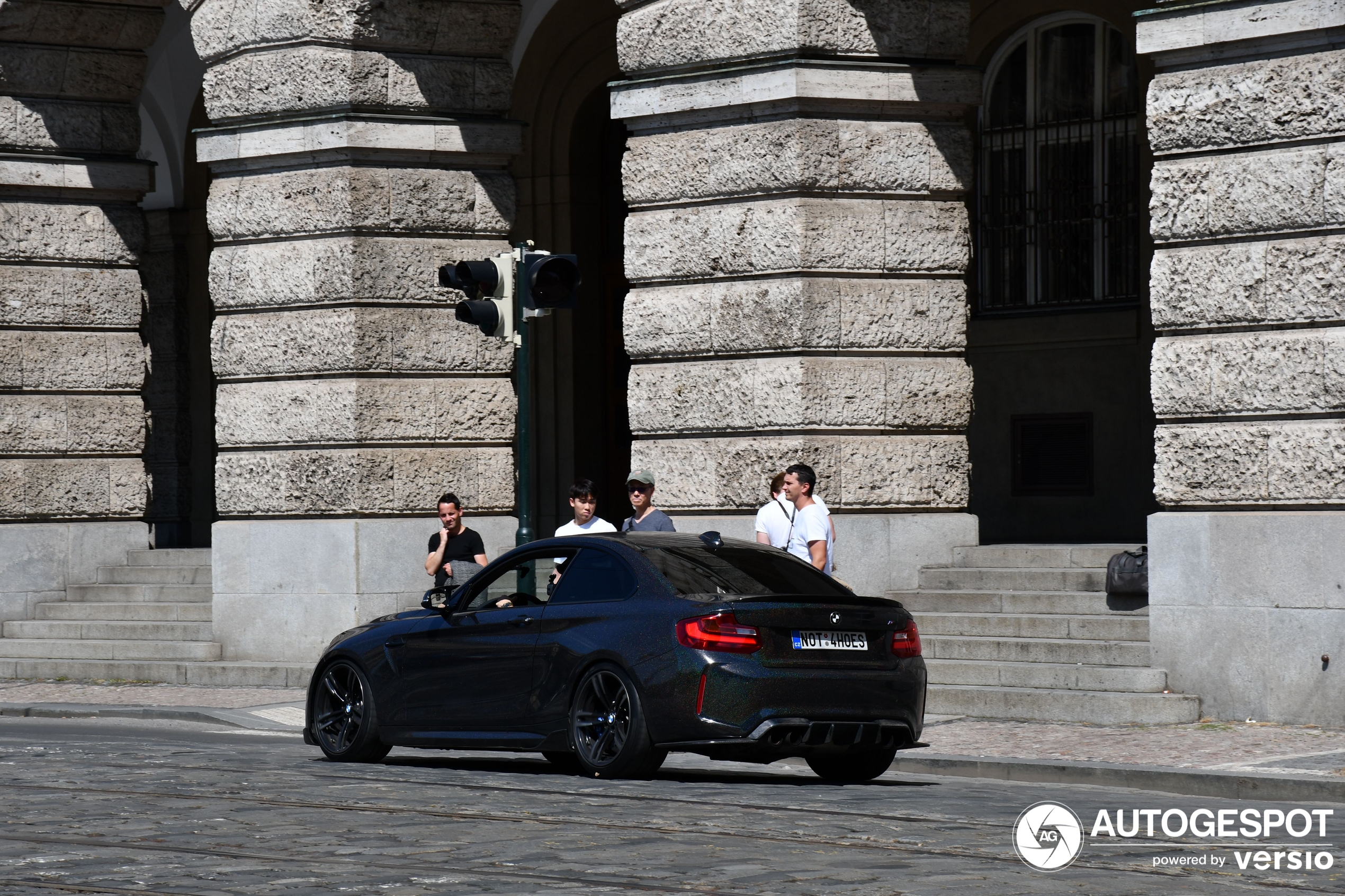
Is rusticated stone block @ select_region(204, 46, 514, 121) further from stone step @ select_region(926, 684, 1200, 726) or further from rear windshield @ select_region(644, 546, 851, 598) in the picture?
rear windshield @ select_region(644, 546, 851, 598)

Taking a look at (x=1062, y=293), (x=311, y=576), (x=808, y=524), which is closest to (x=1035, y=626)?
(x=808, y=524)

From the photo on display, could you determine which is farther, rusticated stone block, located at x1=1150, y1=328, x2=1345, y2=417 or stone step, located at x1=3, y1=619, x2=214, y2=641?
stone step, located at x1=3, y1=619, x2=214, y2=641

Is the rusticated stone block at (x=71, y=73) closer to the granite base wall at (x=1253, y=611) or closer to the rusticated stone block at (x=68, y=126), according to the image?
the rusticated stone block at (x=68, y=126)

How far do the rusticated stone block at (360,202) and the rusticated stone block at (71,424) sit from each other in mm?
3154

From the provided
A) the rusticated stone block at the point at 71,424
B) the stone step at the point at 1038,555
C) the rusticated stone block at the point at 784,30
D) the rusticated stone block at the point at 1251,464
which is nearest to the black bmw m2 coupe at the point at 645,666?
the rusticated stone block at the point at 1251,464

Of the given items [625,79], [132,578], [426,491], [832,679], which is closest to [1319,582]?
[832,679]

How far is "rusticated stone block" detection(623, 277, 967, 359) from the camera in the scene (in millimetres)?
16703

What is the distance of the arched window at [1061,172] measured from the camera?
2095cm

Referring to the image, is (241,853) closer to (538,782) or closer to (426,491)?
(538,782)

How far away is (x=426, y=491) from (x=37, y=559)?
15.9 feet

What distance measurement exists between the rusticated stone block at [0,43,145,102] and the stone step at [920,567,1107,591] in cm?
1014

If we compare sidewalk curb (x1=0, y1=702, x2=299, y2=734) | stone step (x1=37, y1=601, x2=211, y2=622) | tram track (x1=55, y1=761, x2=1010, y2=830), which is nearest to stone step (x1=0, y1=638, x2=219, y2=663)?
stone step (x1=37, y1=601, x2=211, y2=622)

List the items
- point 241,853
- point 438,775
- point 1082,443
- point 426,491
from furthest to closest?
point 1082,443, point 426,491, point 438,775, point 241,853

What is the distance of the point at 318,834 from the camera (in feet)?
31.8
